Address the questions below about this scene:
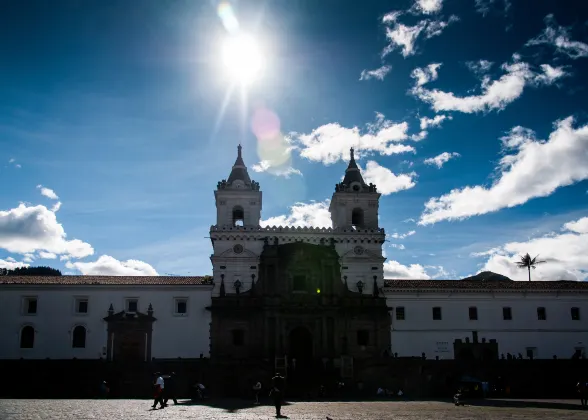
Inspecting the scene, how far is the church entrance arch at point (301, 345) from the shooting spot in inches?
1967

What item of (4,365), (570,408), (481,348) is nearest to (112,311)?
(4,365)

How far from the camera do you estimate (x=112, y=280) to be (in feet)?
168

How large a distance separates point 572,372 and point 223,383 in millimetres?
25779

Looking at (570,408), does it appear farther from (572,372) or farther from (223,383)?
(223,383)

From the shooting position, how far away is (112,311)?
4925 centimetres

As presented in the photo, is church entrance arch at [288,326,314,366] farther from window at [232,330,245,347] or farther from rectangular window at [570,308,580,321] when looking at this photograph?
rectangular window at [570,308,580,321]

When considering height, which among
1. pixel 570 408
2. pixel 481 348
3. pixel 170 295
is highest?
pixel 170 295

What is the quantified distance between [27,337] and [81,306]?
4623 millimetres

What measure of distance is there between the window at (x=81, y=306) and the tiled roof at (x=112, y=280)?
4.37ft

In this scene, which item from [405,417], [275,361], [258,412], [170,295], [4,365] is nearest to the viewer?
[405,417]

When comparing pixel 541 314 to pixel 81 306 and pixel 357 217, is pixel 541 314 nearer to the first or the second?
pixel 357 217

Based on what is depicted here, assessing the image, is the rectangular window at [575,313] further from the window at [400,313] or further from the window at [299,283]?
the window at [299,283]

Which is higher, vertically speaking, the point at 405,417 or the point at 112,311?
the point at 112,311

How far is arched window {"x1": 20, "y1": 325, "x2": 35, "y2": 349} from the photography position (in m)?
49.0
